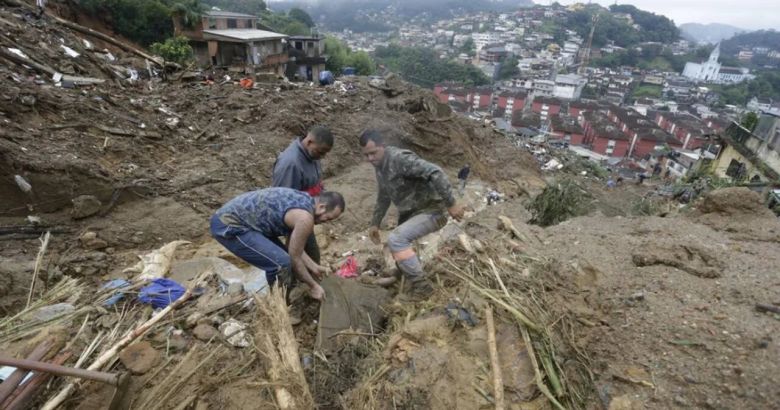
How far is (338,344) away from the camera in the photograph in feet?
9.70

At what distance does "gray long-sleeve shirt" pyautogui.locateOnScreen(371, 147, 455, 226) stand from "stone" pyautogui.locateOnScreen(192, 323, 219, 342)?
1.89 meters

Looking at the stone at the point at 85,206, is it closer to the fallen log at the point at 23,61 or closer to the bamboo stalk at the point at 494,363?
the fallen log at the point at 23,61

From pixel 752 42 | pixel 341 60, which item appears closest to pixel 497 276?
pixel 341 60

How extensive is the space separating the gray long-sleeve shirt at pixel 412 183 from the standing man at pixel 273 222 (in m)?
0.73

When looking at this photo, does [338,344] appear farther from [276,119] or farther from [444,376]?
[276,119]

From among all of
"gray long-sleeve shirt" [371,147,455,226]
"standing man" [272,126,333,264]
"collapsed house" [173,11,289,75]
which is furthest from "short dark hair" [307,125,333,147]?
"collapsed house" [173,11,289,75]

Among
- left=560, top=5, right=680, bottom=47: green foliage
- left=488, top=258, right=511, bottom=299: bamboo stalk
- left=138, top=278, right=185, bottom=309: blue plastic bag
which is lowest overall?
left=138, top=278, right=185, bottom=309: blue plastic bag

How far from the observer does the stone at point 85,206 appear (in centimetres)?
501

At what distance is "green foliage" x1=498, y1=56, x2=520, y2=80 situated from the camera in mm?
63531

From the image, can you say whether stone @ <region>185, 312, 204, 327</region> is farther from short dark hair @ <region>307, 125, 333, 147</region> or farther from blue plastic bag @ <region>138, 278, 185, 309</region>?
short dark hair @ <region>307, 125, 333, 147</region>

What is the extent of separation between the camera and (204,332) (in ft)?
9.39

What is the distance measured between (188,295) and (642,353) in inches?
138

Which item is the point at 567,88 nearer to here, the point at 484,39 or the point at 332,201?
the point at 484,39

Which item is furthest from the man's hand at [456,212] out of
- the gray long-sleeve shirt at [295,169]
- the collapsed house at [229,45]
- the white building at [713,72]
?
the white building at [713,72]
